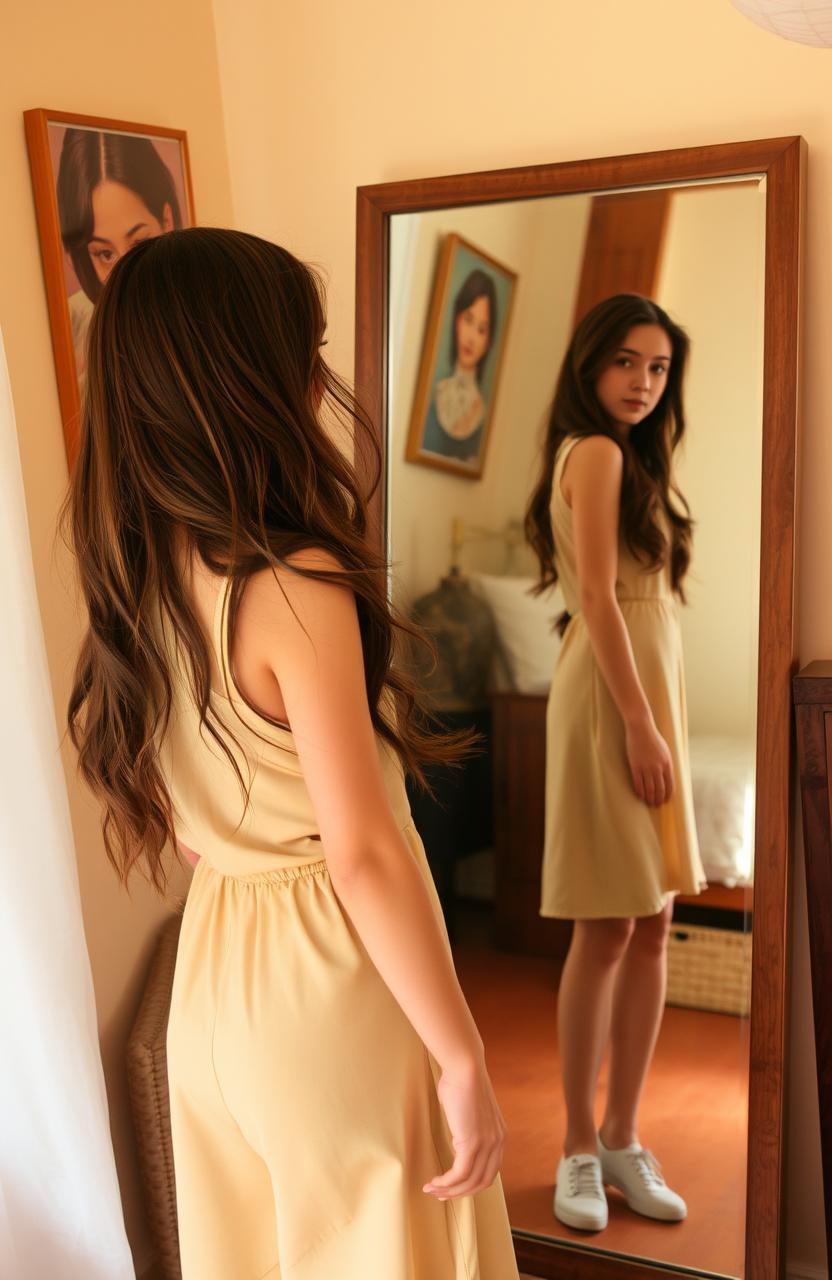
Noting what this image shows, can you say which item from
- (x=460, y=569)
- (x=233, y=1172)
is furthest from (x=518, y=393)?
(x=233, y=1172)

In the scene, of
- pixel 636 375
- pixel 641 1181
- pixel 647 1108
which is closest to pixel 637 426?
pixel 636 375

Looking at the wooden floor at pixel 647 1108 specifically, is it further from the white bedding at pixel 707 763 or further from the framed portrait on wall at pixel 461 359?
the framed portrait on wall at pixel 461 359

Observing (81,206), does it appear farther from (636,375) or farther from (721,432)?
(721,432)

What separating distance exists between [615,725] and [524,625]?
0.78ft

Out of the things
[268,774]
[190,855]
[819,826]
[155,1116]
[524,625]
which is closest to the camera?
[268,774]

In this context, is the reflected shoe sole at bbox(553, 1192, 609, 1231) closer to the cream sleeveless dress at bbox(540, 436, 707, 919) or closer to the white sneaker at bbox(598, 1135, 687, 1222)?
the white sneaker at bbox(598, 1135, 687, 1222)

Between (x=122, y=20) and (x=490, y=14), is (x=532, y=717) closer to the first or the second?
(x=490, y=14)

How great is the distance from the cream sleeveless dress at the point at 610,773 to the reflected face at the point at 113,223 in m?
0.81

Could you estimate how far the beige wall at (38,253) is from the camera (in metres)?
1.84

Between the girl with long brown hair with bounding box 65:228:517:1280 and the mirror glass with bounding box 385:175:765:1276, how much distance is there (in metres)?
0.74

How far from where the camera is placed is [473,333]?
6.94 feet

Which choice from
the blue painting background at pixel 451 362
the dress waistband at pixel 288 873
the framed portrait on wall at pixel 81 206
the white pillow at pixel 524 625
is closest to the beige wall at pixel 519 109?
the blue painting background at pixel 451 362

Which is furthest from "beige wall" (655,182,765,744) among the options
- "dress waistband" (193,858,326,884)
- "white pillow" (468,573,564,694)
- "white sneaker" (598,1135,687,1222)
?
"dress waistband" (193,858,326,884)

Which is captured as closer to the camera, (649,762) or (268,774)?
(268,774)
